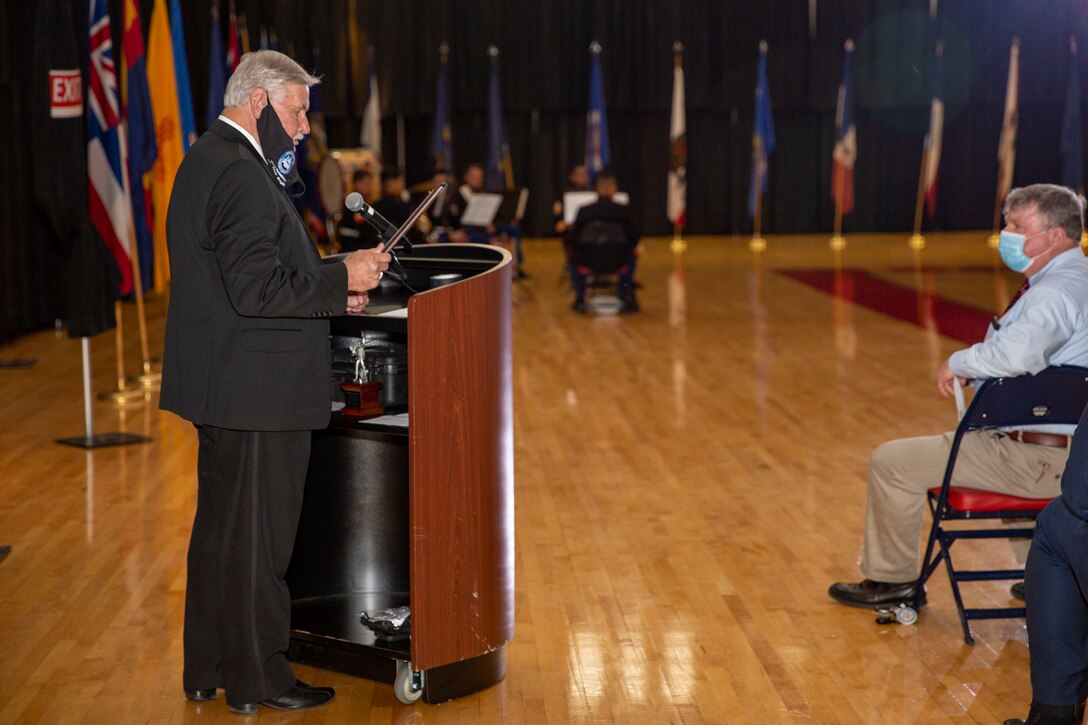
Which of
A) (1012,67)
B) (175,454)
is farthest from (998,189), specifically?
(175,454)

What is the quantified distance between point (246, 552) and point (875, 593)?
2004mm

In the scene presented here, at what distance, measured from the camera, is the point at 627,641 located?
3705mm

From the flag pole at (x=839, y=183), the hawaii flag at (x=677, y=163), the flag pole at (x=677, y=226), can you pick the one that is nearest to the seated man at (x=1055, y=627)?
the hawaii flag at (x=677, y=163)

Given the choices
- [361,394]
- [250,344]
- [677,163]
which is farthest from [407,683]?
[677,163]

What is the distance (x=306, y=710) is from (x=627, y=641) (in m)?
0.98

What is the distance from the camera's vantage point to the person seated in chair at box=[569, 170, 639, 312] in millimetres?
11227

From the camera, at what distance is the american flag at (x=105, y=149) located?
6.88m

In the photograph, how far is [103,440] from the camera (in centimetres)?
635

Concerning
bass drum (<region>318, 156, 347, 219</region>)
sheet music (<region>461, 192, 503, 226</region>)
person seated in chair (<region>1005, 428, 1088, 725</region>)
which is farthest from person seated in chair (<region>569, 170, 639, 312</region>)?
person seated in chair (<region>1005, 428, 1088, 725</region>)

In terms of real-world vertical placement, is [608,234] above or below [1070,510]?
above

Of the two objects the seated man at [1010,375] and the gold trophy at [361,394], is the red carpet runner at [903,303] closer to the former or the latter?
the seated man at [1010,375]

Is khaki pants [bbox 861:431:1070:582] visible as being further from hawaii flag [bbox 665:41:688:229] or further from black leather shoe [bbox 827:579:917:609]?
hawaii flag [bbox 665:41:688:229]

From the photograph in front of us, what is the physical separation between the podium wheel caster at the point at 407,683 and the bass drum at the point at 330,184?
Result: 11600mm

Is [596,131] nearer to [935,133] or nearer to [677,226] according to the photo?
[677,226]
